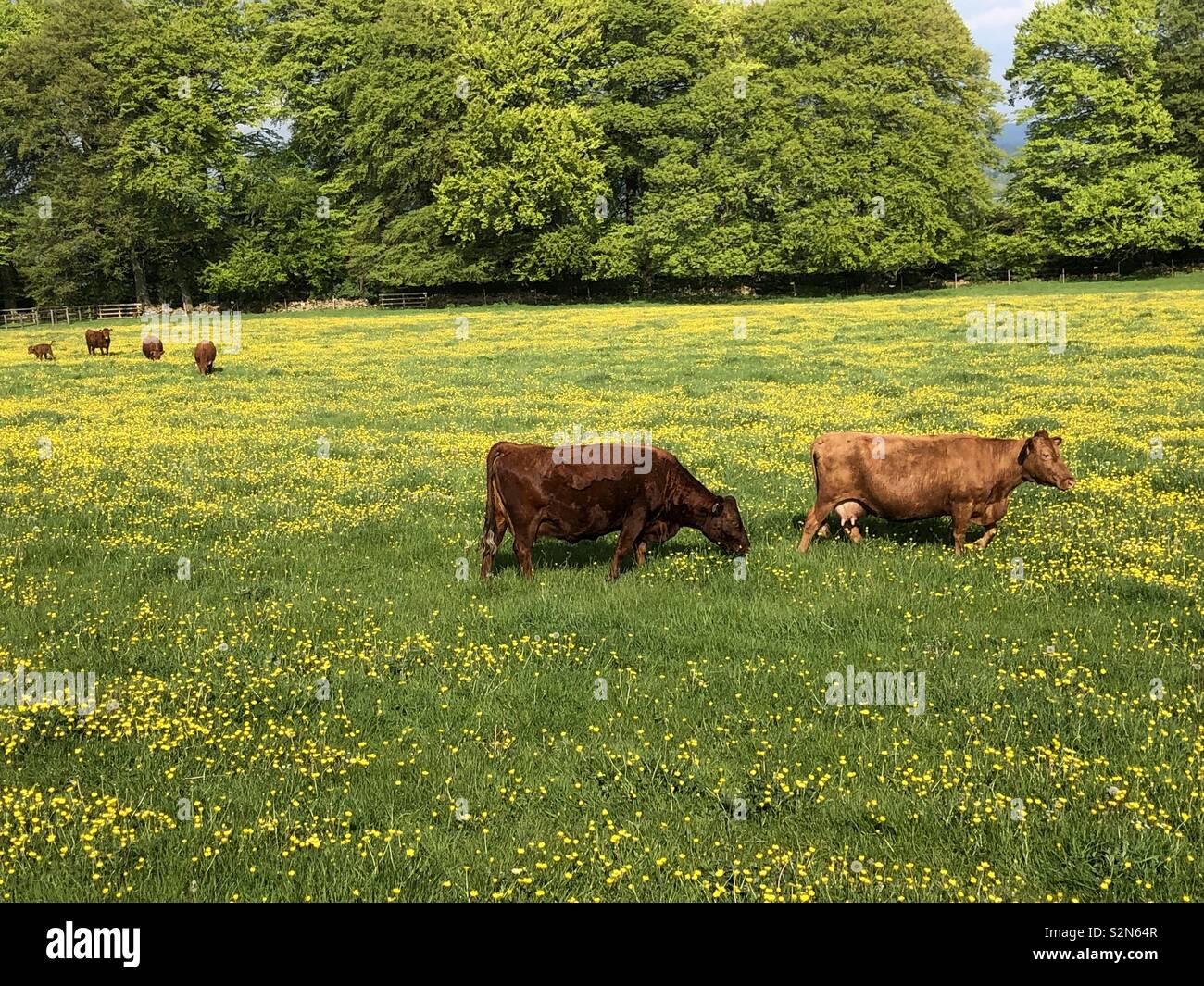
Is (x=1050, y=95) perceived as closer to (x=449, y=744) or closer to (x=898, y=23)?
(x=898, y=23)

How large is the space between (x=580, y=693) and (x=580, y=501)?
9.13ft

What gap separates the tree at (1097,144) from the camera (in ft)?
200

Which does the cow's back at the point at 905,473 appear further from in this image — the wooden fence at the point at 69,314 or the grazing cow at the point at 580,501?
the wooden fence at the point at 69,314

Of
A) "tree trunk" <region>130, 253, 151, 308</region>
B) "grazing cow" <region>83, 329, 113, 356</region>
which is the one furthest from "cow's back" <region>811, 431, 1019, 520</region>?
"tree trunk" <region>130, 253, 151, 308</region>

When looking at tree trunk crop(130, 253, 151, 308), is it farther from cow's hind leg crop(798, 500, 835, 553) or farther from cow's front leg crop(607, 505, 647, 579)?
cow's hind leg crop(798, 500, 835, 553)

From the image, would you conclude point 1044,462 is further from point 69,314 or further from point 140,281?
point 140,281

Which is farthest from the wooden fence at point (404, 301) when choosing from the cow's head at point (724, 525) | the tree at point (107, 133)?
the cow's head at point (724, 525)

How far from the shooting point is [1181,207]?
60.2 meters

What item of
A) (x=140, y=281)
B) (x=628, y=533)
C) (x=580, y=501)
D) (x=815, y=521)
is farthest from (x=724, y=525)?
(x=140, y=281)

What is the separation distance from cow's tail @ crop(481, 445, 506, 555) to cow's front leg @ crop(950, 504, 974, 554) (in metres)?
5.42

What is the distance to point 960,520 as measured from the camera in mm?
10289

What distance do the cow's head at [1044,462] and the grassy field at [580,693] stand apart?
31.4 inches
